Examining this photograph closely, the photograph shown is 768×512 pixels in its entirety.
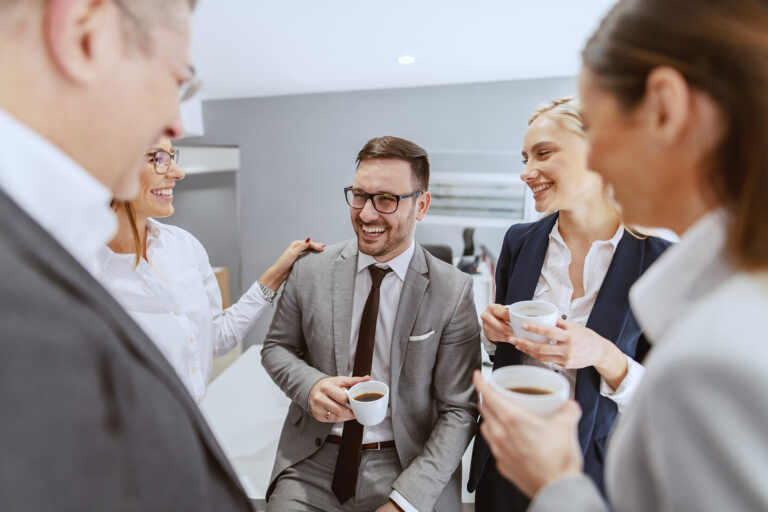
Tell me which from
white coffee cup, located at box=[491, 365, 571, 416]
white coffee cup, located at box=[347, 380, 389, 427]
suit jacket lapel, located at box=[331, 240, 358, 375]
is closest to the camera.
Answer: white coffee cup, located at box=[491, 365, 571, 416]

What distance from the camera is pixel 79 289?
1.46ft

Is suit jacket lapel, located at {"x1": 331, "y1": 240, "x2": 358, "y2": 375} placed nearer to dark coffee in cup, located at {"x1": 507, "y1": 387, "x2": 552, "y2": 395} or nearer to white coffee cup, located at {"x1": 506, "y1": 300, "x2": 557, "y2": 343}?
white coffee cup, located at {"x1": 506, "y1": 300, "x2": 557, "y2": 343}

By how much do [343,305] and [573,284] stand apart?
0.84 m

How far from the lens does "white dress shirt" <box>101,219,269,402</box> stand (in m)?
1.24

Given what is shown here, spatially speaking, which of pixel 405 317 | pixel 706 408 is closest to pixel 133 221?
pixel 405 317

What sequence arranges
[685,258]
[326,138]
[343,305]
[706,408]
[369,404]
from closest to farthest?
[706,408]
[685,258]
[369,404]
[343,305]
[326,138]

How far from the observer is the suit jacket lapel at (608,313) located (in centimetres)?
123

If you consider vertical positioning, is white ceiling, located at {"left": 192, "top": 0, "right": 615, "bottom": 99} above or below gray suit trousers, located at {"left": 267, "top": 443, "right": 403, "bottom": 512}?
above

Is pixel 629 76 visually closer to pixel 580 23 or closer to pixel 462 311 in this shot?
pixel 462 311

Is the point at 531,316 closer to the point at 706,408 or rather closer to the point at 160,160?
the point at 706,408

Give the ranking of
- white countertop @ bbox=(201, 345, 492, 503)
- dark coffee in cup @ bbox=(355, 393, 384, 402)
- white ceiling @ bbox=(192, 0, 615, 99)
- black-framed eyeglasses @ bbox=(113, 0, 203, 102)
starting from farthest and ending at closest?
white ceiling @ bbox=(192, 0, 615, 99), white countertop @ bbox=(201, 345, 492, 503), dark coffee in cup @ bbox=(355, 393, 384, 402), black-framed eyeglasses @ bbox=(113, 0, 203, 102)

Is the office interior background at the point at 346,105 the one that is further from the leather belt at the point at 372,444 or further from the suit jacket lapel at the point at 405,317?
the leather belt at the point at 372,444

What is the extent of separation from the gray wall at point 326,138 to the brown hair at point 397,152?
2.45 metres

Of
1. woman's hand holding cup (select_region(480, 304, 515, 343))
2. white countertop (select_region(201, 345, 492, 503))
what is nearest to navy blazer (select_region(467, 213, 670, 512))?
woman's hand holding cup (select_region(480, 304, 515, 343))
